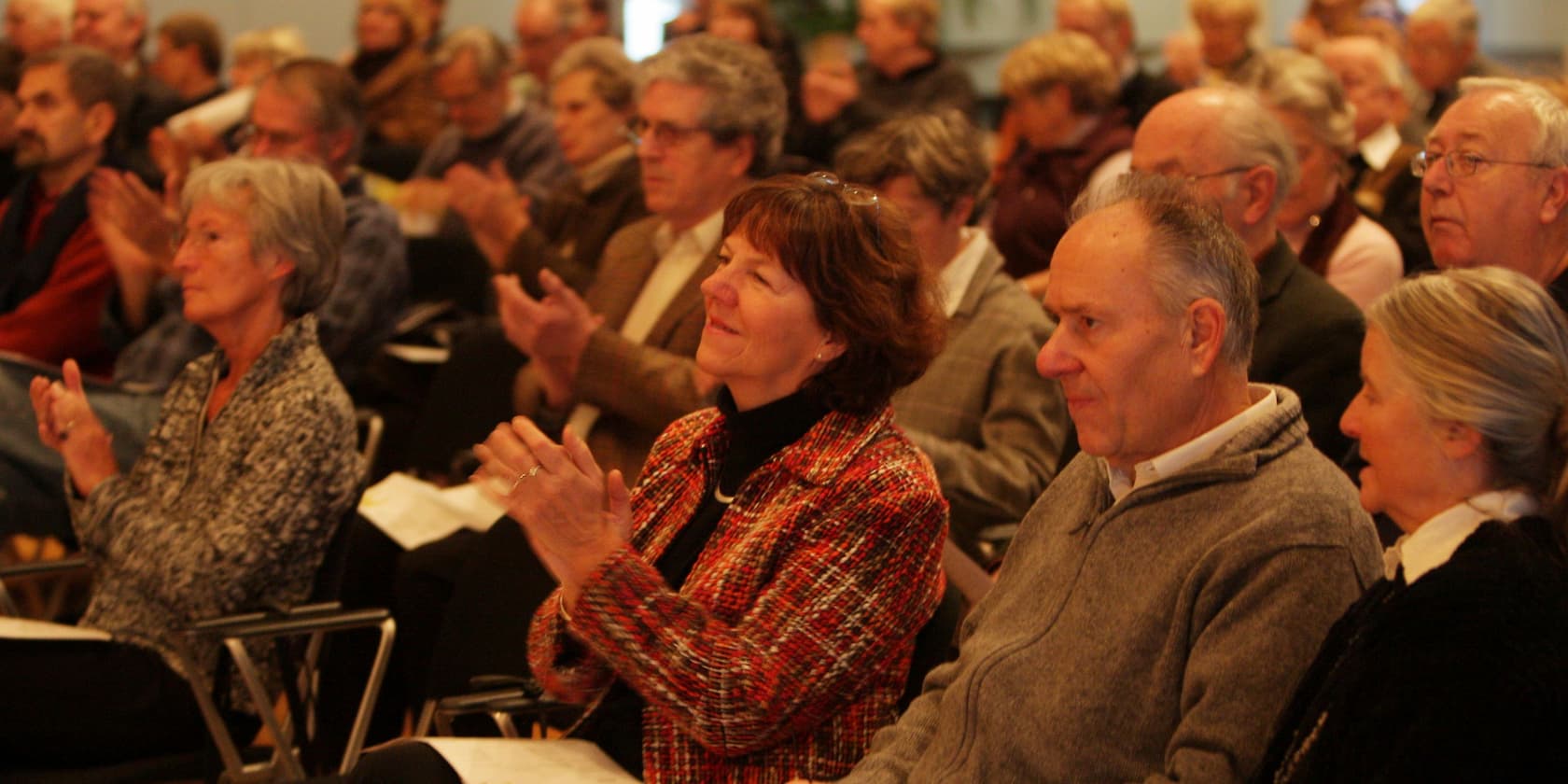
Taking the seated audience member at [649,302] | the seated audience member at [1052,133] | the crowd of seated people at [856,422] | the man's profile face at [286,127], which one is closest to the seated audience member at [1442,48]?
the crowd of seated people at [856,422]

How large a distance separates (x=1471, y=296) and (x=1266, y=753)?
1.50ft

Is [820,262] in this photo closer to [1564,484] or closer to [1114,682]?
[1114,682]

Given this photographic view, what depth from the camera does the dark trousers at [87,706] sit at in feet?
8.54

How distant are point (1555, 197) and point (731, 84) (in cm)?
163

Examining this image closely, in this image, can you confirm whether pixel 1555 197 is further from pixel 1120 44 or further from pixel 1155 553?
pixel 1120 44

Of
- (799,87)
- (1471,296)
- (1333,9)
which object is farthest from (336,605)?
(1333,9)

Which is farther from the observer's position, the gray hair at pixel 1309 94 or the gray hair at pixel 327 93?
the gray hair at pixel 327 93

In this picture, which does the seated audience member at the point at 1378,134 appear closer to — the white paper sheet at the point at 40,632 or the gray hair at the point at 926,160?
the gray hair at the point at 926,160

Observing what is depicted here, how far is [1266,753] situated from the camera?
1590 millimetres

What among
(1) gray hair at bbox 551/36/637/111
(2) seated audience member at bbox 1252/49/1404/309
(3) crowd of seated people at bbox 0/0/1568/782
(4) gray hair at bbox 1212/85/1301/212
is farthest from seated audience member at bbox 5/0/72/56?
(4) gray hair at bbox 1212/85/1301/212

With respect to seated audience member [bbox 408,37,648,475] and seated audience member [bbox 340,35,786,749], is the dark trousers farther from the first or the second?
seated audience member [bbox 408,37,648,475]

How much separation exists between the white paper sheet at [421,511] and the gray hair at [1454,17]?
3.50 metres

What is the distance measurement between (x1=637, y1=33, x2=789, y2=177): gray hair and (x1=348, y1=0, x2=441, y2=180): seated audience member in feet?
9.93

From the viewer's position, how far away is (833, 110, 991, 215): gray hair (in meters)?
3.22
